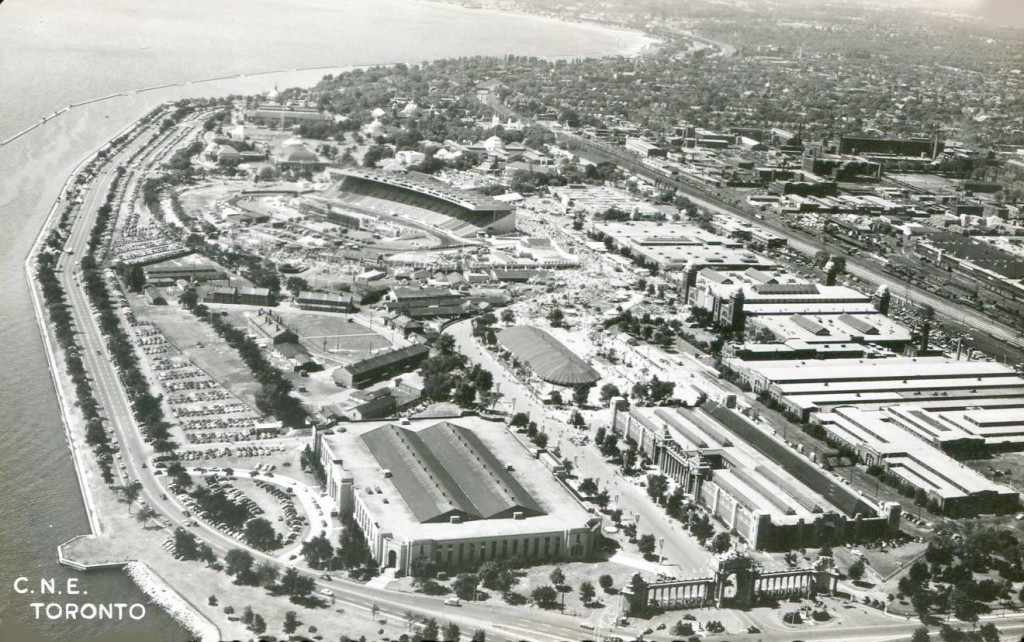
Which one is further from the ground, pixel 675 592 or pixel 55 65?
pixel 55 65

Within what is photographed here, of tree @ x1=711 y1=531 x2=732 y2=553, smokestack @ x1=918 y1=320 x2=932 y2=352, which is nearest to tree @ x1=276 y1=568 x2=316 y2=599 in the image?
tree @ x1=711 y1=531 x2=732 y2=553

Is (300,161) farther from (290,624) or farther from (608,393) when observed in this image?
(290,624)

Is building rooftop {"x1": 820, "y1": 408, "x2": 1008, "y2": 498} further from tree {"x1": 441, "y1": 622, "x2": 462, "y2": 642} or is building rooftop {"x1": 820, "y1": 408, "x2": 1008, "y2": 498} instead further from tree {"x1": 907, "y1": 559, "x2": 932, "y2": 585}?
tree {"x1": 441, "y1": 622, "x2": 462, "y2": 642}

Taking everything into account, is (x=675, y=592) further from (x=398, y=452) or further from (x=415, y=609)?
(x=398, y=452)

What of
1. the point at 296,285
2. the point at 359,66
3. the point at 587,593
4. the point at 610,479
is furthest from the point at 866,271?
the point at 359,66

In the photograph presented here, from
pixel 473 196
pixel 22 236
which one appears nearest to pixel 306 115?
pixel 473 196

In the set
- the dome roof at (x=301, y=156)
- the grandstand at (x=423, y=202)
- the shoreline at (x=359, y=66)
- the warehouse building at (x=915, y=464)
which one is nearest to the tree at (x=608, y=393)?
the warehouse building at (x=915, y=464)
